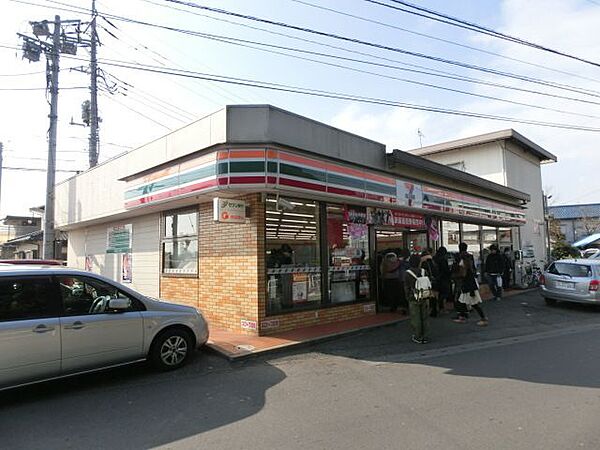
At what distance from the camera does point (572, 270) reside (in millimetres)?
13188

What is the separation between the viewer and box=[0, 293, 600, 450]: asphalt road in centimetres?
414

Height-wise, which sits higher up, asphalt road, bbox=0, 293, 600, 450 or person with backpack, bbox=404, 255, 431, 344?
person with backpack, bbox=404, 255, 431, 344

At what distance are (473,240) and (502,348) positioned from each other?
9.25 meters

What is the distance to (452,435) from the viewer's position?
162 inches

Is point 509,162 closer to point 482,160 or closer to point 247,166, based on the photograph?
point 482,160

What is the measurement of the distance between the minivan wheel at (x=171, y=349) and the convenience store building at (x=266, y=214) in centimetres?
189

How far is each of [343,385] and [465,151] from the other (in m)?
18.2

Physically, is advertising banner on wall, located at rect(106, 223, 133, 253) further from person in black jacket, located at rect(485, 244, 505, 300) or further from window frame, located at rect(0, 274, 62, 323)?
person in black jacket, located at rect(485, 244, 505, 300)

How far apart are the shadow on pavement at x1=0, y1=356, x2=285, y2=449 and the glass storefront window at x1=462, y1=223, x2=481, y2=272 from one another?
1155 cm

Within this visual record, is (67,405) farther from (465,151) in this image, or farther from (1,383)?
(465,151)

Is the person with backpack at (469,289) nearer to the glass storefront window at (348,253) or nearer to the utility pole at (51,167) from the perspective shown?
the glass storefront window at (348,253)

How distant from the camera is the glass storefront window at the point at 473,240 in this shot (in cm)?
1609

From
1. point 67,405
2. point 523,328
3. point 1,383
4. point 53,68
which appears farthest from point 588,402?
point 53,68

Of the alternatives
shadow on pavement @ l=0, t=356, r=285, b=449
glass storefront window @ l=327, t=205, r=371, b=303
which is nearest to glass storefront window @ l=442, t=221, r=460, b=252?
glass storefront window @ l=327, t=205, r=371, b=303
